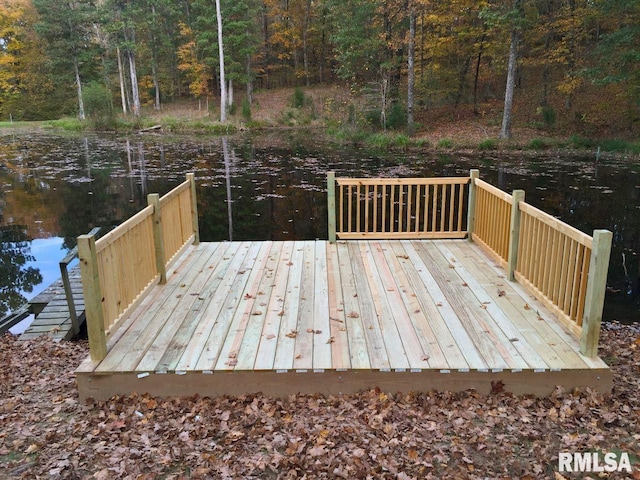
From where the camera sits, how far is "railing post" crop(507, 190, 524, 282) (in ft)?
16.5

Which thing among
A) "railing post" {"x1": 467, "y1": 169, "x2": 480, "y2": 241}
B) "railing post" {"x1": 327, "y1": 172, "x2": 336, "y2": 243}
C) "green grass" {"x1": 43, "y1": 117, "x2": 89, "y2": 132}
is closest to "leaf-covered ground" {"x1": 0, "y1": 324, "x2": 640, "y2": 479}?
"railing post" {"x1": 467, "y1": 169, "x2": 480, "y2": 241}

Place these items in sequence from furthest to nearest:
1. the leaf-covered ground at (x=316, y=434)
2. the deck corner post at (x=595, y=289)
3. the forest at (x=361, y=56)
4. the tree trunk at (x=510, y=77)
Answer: the forest at (x=361, y=56)
the tree trunk at (x=510, y=77)
the deck corner post at (x=595, y=289)
the leaf-covered ground at (x=316, y=434)

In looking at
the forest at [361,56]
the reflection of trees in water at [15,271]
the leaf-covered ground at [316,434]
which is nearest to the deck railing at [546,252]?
the leaf-covered ground at [316,434]

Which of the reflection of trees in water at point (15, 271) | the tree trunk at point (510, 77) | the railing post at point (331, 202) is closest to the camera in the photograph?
the railing post at point (331, 202)

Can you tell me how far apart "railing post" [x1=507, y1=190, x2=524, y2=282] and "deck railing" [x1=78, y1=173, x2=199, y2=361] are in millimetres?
3565

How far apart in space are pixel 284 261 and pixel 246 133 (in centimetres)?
2311

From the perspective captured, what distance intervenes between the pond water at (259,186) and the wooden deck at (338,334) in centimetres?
216

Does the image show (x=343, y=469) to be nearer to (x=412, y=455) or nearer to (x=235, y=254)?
(x=412, y=455)

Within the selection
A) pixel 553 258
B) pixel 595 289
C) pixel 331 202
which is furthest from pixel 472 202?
pixel 595 289

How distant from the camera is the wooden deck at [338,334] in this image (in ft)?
11.8

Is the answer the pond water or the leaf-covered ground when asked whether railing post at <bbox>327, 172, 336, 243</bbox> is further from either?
the leaf-covered ground

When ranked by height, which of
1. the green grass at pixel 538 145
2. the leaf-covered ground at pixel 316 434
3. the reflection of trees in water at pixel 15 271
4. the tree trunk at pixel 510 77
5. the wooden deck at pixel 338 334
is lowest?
the reflection of trees in water at pixel 15 271

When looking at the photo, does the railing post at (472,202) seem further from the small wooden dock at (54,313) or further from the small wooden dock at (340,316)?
the small wooden dock at (54,313)

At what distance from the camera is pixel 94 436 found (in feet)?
10.5
